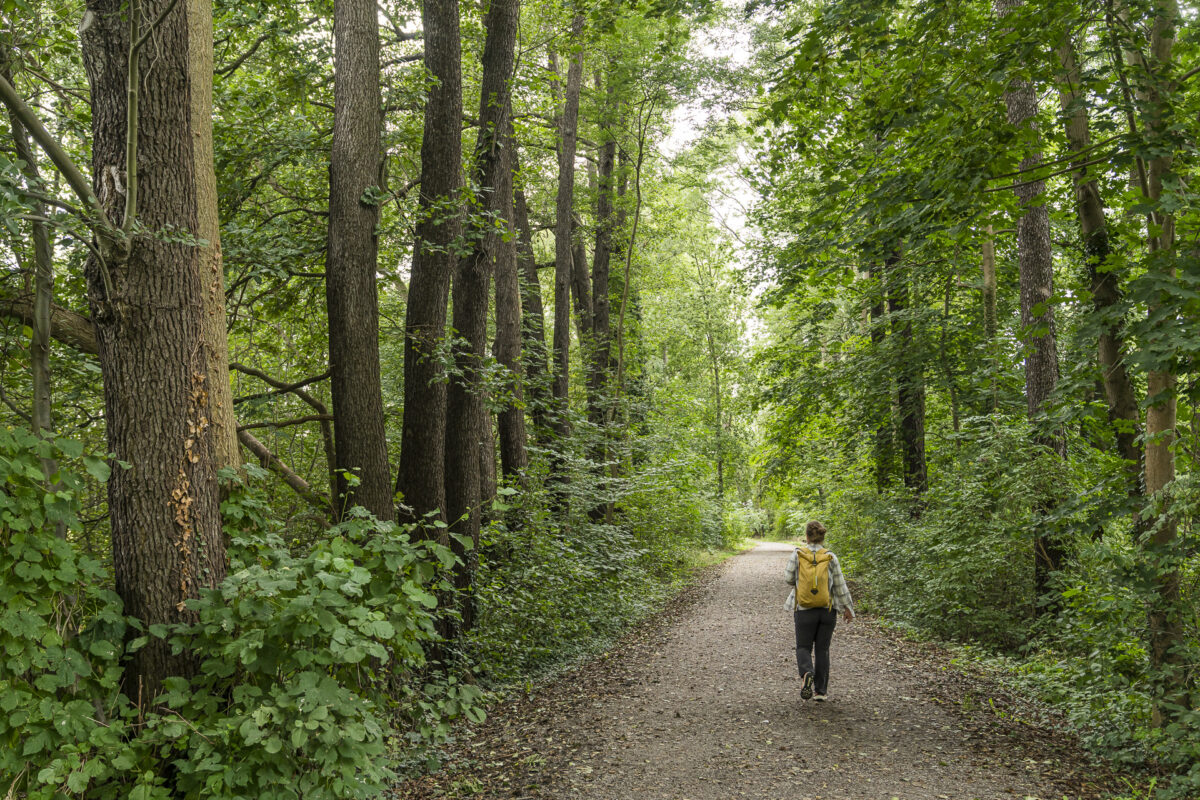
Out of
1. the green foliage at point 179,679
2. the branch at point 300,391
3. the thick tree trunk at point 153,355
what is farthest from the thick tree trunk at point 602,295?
the green foliage at point 179,679

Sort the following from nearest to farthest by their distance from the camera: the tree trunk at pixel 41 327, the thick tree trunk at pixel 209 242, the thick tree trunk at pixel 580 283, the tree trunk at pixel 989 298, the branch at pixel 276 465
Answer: the tree trunk at pixel 41 327 → the thick tree trunk at pixel 209 242 → the branch at pixel 276 465 → the tree trunk at pixel 989 298 → the thick tree trunk at pixel 580 283

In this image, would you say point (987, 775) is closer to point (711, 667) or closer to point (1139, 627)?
point (1139, 627)

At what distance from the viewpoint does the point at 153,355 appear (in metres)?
4.23

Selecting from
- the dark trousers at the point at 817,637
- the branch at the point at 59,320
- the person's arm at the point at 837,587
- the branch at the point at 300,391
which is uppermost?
the branch at the point at 59,320

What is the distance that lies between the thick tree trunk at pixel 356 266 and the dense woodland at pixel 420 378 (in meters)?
0.03

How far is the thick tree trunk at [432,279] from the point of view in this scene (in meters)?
7.78

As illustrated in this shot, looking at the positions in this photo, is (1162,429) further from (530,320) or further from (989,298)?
(530,320)

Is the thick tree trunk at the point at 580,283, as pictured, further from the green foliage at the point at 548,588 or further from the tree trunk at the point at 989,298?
the tree trunk at the point at 989,298

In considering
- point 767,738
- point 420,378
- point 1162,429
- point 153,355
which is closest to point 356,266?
point 420,378

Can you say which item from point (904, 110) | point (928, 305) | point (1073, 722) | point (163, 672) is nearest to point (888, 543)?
point (928, 305)

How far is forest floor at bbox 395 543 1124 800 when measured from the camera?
5.40 m

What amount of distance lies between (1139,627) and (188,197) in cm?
739

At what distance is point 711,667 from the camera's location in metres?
9.41

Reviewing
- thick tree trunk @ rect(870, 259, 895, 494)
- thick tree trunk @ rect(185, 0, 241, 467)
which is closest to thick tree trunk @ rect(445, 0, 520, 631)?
thick tree trunk @ rect(185, 0, 241, 467)
